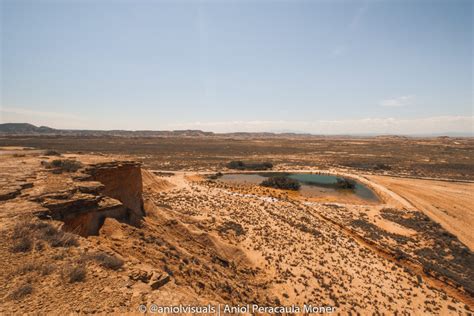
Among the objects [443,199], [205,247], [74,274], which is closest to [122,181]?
[205,247]

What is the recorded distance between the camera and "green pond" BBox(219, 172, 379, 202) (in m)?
36.0

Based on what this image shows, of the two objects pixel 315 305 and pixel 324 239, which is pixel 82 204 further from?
pixel 324 239

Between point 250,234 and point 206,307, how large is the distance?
12.9m

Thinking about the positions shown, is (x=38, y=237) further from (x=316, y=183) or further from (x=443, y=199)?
(x=443, y=199)

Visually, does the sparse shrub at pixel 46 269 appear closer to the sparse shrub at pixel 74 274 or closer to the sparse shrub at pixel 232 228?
the sparse shrub at pixel 74 274

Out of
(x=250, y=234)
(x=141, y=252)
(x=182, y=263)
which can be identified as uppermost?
(x=141, y=252)

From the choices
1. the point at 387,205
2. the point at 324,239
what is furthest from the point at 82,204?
the point at 387,205

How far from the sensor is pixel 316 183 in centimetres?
4284

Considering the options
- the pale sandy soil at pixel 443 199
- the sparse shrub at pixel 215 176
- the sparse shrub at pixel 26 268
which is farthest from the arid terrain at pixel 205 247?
the sparse shrub at pixel 215 176

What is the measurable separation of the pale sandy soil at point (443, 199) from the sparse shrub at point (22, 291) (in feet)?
92.4

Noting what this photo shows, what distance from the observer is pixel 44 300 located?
16.3 ft

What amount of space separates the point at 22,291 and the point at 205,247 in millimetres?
10060

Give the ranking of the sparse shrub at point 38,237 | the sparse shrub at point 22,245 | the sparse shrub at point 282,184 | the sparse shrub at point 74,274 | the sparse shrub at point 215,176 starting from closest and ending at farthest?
the sparse shrub at point 74,274 → the sparse shrub at point 22,245 → the sparse shrub at point 38,237 → the sparse shrub at point 282,184 → the sparse shrub at point 215,176

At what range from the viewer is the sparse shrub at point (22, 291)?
4.90 metres
